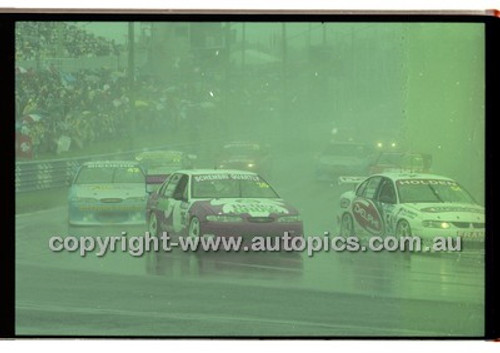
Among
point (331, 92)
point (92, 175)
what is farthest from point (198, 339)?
point (331, 92)

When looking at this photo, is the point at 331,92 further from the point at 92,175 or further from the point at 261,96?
the point at 92,175

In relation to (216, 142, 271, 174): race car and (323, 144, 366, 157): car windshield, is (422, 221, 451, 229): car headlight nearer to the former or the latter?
(323, 144, 366, 157): car windshield

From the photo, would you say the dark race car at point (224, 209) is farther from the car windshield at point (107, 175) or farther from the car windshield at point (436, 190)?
the car windshield at point (436, 190)

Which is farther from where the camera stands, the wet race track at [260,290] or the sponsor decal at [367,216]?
the sponsor decal at [367,216]

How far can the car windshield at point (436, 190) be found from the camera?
7168 millimetres

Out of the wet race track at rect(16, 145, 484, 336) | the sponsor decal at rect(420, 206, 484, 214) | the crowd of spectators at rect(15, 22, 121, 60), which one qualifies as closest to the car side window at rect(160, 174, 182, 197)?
the wet race track at rect(16, 145, 484, 336)

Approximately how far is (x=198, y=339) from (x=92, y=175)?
1036 mm

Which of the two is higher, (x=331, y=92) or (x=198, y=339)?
(x=331, y=92)

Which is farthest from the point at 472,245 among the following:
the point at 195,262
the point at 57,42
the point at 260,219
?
the point at 57,42

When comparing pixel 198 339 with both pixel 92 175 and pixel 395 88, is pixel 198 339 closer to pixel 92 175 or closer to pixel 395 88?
pixel 92 175

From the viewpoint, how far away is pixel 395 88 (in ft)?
23.6

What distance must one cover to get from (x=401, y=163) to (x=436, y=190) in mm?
236

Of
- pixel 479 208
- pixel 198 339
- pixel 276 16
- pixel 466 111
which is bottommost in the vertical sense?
pixel 198 339

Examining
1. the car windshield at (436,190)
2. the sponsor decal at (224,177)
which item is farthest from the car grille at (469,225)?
the sponsor decal at (224,177)
